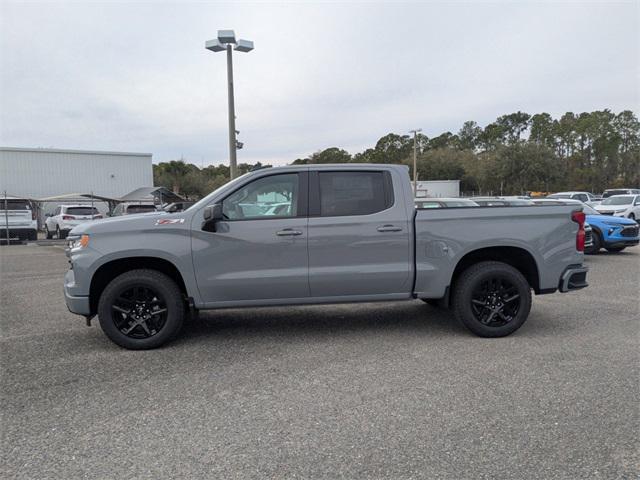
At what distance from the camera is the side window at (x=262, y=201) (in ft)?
16.5

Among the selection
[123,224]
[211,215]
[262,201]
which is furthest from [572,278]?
[123,224]

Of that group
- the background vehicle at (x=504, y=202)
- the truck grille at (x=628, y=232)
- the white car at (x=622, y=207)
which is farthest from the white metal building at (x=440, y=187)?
the background vehicle at (x=504, y=202)

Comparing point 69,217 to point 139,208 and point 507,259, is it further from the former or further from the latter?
point 507,259

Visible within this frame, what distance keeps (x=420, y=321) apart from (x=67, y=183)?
34.1 metres

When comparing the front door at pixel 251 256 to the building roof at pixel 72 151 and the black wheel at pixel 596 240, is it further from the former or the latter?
the building roof at pixel 72 151

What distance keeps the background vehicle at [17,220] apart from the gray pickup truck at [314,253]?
17.3 metres

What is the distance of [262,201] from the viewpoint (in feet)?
16.6

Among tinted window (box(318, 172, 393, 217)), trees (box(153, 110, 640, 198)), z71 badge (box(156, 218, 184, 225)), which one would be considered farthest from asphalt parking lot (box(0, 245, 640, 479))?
trees (box(153, 110, 640, 198))

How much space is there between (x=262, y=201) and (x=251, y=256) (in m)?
0.60

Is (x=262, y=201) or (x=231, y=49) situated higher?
(x=231, y=49)

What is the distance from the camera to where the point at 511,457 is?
2.83 meters

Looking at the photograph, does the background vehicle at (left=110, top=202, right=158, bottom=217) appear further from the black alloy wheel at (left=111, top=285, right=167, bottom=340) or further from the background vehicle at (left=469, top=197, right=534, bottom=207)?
the black alloy wheel at (left=111, top=285, right=167, bottom=340)

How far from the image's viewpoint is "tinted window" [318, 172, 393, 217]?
509 cm

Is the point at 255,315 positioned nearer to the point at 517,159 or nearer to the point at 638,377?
the point at 638,377
